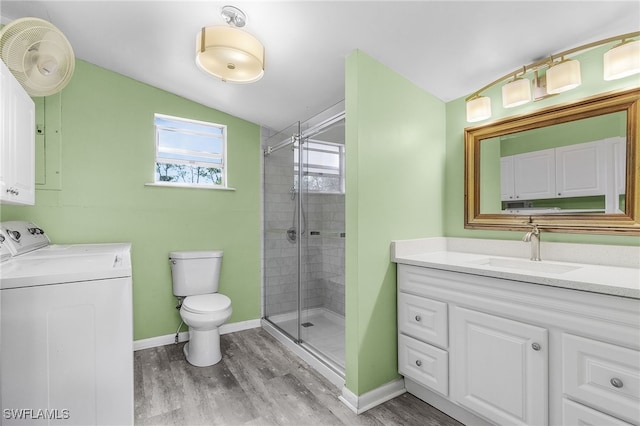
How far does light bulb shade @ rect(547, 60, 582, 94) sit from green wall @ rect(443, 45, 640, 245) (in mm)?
86

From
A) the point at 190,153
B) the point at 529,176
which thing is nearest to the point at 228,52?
the point at 190,153

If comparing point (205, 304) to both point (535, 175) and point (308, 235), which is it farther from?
point (535, 175)

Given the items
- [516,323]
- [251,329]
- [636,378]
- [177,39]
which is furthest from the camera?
[251,329]

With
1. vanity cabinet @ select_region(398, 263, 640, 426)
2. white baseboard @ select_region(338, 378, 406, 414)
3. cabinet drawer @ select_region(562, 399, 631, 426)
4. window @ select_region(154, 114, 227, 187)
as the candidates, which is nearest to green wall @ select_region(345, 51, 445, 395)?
white baseboard @ select_region(338, 378, 406, 414)

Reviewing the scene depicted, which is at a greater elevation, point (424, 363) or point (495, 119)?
point (495, 119)

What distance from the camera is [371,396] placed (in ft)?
6.17

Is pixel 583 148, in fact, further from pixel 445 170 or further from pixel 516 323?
pixel 516 323

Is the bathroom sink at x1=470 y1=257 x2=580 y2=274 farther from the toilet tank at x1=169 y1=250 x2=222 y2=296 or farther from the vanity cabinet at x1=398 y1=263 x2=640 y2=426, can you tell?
the toilet tank at x1=169 y1=250 x2=222 y2=296

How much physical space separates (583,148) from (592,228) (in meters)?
0.45

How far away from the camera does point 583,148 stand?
174 cm

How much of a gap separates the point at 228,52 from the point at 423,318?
72.2 inches

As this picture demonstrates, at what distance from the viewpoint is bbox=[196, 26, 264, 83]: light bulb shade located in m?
1.58

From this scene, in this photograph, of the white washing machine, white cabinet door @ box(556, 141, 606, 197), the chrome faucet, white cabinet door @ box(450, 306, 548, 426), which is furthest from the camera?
the chrome faucet

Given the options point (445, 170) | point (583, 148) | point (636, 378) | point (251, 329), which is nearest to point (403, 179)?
point (445, 170)
